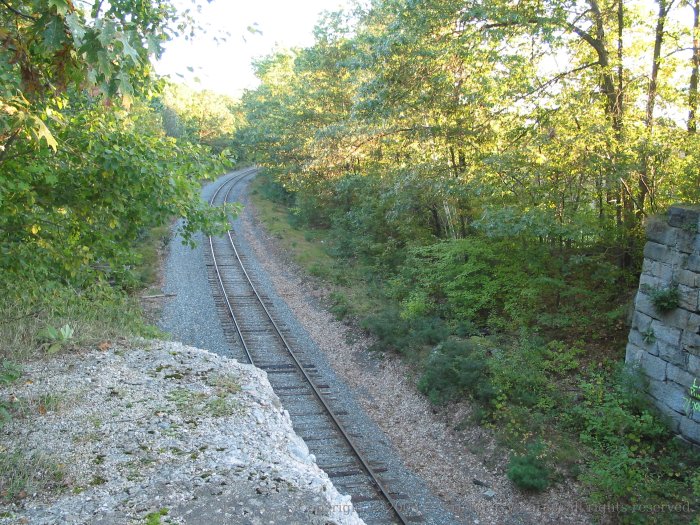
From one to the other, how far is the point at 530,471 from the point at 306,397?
473 cm

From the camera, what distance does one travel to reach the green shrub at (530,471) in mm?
7973

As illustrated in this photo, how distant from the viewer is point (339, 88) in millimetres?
22500

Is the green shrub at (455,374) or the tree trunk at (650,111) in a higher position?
the tree trunk at (650,111)

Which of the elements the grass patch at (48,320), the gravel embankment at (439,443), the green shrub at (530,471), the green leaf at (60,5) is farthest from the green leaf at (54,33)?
the green shrub at (530,471)

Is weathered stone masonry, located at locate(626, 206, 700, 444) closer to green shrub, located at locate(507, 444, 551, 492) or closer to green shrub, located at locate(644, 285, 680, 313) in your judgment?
green shrub, located at locate(644, 285, 680, 313)

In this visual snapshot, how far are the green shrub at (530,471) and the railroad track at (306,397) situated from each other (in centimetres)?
170

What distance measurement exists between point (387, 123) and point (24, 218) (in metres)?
9.86

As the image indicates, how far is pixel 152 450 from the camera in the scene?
5664 mm

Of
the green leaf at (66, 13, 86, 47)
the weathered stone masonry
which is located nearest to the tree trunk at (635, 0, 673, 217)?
the weathered stone masonry

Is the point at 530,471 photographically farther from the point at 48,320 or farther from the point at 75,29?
the point at 48,320

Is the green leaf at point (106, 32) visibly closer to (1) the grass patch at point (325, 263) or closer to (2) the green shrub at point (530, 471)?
(2) the green shrub at point (530, 471)

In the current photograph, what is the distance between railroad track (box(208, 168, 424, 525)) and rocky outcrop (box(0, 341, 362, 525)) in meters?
1.67

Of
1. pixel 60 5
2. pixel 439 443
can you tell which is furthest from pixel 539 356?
pixel 60 5

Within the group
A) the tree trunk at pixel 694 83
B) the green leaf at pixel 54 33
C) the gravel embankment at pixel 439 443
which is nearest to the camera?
the green leaf at pixel 54 33
